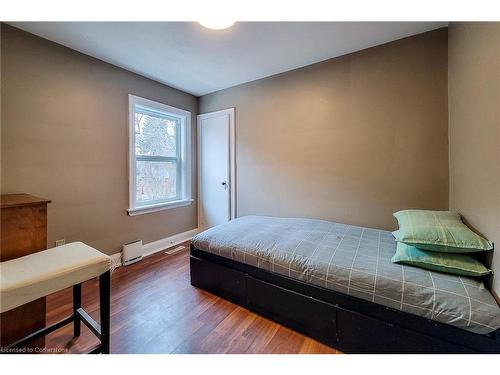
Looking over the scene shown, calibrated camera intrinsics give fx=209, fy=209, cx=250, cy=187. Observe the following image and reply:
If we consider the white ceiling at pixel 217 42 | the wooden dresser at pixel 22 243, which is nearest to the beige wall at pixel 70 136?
the white ceiling at pixel 217 42

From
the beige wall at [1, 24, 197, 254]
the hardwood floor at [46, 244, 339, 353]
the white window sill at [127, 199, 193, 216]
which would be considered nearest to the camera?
the hardwood floor at [46, 244, 339, 353]

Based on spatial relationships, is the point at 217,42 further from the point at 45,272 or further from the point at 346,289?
the point at 346,289

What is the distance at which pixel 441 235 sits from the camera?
1300 mm

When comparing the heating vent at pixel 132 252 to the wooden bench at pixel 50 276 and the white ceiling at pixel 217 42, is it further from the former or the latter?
the white ceiling at pixel 217 42

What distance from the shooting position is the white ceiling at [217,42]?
1.82 m

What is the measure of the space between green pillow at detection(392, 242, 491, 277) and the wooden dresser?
2.27 metres

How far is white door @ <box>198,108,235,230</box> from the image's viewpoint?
3.23m

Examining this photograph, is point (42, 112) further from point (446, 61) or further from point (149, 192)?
point (446, 61)

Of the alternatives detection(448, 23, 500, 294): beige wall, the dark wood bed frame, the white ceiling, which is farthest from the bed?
the white ceiling

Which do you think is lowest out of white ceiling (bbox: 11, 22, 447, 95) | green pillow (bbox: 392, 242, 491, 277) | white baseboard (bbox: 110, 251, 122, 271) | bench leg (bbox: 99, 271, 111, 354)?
white baseboard (bbox: 110, 251, 122, 271)

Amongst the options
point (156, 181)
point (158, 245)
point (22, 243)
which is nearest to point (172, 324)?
point (22, 243)

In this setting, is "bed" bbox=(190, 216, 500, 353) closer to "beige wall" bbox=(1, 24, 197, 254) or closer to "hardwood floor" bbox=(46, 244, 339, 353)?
"hardwood floor" bbox=(46, 244, 339, 353)

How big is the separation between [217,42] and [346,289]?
2364 mm
